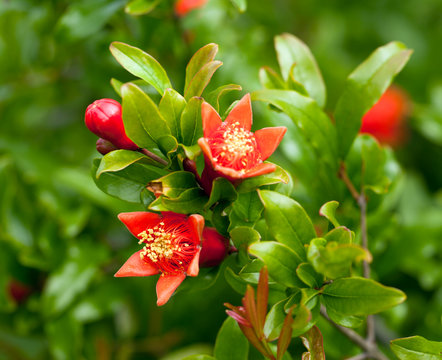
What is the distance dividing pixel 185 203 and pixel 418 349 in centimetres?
34

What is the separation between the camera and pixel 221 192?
0.60m

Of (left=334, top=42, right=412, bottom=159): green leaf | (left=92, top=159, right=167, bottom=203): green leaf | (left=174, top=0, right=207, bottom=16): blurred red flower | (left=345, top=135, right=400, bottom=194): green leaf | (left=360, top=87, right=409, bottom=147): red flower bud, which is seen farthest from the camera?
(left=360, top=87, right=409, bottom=147): red flower bud

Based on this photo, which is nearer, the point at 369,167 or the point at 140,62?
the point at 140,62

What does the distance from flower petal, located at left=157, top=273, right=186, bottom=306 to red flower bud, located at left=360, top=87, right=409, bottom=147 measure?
1.10m

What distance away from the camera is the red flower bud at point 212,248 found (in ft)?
2.06

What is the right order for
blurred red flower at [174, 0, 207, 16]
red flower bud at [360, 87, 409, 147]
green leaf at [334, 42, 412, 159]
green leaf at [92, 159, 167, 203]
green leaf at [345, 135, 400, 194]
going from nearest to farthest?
green leaf at [92, 159, 167, 203] < green leaf at [334, 42, 412, 159] < green leaf at [345, 135, 400, 194] < blurred red flower at [174, 0, 207, 16] < red flower bud at [360, 87, 409, 147]

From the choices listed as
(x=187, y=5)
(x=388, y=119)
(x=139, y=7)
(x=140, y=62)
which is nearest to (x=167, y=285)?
(x=140, y=62)

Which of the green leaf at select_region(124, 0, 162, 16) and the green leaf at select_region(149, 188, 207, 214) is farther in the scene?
the green leaf at select_region(124, 0, 162, 16)

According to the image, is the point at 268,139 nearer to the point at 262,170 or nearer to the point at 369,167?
the point at 262,170

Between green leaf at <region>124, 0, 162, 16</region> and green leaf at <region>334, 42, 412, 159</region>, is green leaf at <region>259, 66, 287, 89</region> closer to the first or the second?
green leaf at <region>334, 42, 412, 159</region>

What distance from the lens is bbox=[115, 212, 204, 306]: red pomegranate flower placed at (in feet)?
2.00

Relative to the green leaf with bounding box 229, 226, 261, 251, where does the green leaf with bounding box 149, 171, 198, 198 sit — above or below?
above

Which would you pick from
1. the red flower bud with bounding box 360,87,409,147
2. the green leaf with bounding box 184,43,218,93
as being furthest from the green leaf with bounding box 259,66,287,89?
the red flower bud with bounding box 360,87,409,147

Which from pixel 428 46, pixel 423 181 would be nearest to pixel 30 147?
pixel 423 181
